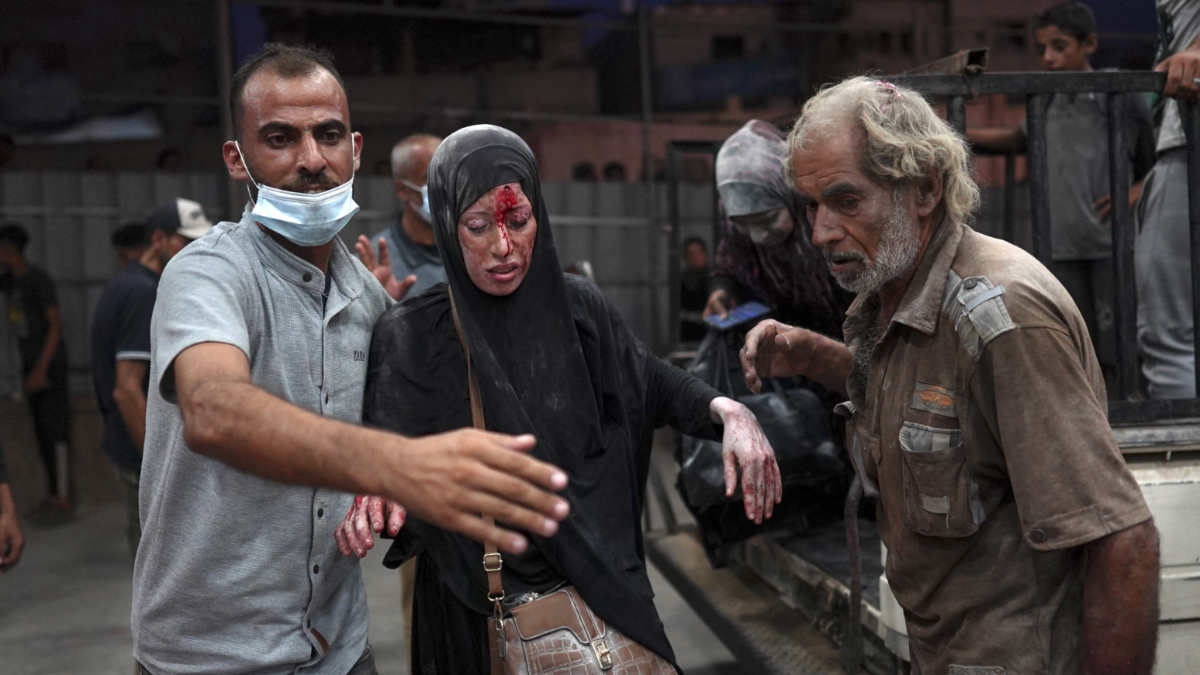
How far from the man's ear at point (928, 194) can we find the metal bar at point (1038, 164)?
2.95 ft

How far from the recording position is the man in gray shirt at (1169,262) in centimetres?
312

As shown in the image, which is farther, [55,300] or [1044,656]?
[55,300]

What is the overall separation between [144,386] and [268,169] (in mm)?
3291

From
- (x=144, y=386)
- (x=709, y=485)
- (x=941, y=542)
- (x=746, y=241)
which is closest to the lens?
(x=941, y=542)

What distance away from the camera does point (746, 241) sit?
12.5 ft

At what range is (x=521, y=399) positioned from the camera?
2086 millimetres

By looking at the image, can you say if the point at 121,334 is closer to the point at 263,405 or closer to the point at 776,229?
the point at 776,229

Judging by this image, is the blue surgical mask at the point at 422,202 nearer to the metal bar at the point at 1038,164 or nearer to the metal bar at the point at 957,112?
the metal bar at the point at 957,112

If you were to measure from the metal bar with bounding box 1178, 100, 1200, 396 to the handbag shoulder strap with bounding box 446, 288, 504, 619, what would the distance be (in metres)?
1.96

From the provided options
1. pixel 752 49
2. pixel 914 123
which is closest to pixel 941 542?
pixel 914 123

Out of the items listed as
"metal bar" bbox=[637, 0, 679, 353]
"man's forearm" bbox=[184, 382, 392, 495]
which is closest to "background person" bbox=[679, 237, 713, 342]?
"metal bar" bbox=[637, 0, 679, 353]

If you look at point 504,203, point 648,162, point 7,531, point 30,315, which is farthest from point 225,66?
point 504,203

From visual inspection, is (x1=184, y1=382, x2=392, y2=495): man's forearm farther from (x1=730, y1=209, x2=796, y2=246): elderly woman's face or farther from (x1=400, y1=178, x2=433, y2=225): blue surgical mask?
(x1=400, y1=178, x2=433, y2=225): blue surgical mask

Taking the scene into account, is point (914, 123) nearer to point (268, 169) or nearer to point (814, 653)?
point (268, 169)
